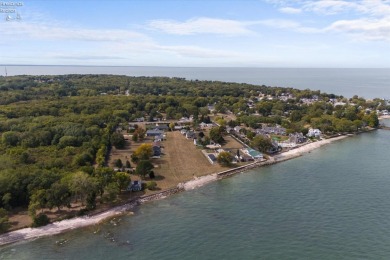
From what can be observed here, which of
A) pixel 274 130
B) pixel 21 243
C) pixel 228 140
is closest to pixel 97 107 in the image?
pixel 228 140

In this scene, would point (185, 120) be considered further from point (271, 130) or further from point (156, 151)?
point (156, 151)

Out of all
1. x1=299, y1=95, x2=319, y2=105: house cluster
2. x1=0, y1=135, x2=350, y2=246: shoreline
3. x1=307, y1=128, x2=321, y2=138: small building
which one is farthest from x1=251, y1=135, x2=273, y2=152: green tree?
x1=299, y1=95, x2=319, y2=105: house cluster

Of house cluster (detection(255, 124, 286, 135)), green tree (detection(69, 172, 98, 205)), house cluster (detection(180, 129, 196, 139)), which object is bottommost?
house cluster (detection(180, 129, 196, 139))

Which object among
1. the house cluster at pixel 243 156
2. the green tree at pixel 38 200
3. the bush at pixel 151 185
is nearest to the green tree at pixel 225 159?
the house cluster at pixel 243 156

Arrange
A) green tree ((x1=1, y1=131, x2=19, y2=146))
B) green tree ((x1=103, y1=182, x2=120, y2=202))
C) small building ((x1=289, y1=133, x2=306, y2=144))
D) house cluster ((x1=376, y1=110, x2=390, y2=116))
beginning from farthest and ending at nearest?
1. house cluster ((x1=376, y1=110, x2=390, y2=116))
2. small building ((x1=289, y1=133, x2=306, y2=144))
3. green tree ((x1=1, y1=131, x2=19, y2=146))
4. green tree ((x1=103, y1=182, x2=120, y2=202))

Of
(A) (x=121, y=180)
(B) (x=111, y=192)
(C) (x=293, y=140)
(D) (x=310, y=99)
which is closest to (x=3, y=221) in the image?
(B) (x=111, y=192)

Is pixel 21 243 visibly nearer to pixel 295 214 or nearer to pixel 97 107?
pixel 295 214

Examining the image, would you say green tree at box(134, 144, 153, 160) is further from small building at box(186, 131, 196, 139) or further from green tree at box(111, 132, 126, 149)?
small building at box(186, 131, 196, 139)
